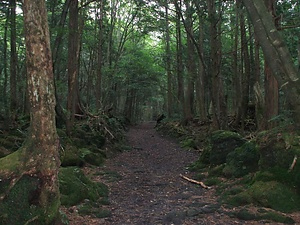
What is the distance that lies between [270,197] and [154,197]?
270cm

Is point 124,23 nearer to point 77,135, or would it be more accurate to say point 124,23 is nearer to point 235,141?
point 77,135

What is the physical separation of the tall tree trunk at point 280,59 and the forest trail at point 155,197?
9.43 ft

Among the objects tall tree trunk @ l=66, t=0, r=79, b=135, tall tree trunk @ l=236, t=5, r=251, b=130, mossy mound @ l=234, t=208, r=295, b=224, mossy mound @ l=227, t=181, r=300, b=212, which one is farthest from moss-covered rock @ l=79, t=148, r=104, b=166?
tall tree trunk @ l=236, t=5, r=251, b=130

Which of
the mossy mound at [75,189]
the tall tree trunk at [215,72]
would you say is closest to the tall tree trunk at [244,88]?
the tall tree trunk at [215,72]

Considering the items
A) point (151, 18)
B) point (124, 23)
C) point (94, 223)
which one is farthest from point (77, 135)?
point (124, 23)

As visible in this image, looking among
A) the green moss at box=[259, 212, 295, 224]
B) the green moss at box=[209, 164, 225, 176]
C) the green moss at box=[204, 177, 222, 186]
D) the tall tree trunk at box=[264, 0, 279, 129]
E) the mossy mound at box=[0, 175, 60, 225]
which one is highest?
the tall tree trunk at box=[264, 0, 279, 129]

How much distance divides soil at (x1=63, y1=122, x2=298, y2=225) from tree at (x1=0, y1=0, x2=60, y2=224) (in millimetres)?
1063

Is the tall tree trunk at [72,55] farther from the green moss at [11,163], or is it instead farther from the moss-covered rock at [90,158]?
the green moss at [11,163]

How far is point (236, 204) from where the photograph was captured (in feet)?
20.6

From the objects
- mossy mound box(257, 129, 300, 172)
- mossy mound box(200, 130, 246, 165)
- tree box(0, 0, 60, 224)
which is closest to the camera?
tree box(0, 0, 60, 224)

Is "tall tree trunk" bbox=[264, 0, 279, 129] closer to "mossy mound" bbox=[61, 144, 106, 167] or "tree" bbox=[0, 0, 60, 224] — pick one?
"mossy mound" bbox=[61, 144, 106, 167]

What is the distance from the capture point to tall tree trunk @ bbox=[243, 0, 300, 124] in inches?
262

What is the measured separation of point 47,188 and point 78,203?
1933 mm

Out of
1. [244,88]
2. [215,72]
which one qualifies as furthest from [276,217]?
[244,88]
